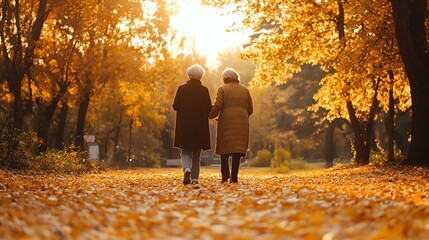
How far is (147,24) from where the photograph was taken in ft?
101

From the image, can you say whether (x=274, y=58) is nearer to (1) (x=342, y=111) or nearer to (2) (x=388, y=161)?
(1) (x=342, y=111)

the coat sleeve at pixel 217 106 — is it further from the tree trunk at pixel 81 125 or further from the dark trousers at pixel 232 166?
the tree trunk at pixel 81 125

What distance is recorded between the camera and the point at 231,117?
43.5ft

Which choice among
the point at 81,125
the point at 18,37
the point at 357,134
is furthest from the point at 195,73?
the point at 81,125

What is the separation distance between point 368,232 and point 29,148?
17384 millimetres

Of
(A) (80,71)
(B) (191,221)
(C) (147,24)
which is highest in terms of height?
(C) (147,24)

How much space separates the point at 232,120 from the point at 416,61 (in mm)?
7046

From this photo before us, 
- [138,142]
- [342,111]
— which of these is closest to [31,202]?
[342,111]

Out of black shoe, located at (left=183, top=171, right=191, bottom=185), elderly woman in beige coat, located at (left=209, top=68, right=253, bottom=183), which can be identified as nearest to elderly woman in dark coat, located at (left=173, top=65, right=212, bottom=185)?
black shoe, located at (left=183, top=171, right=191, bottom=185)

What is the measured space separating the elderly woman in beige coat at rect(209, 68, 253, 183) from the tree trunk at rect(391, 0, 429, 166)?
254 inches

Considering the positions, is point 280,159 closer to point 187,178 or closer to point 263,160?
point 263,160

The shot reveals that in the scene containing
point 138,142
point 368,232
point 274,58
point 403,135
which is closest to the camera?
point 368,232

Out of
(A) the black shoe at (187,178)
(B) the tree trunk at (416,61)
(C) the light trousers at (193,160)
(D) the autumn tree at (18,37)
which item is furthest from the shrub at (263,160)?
(A) the black shoe at (187,178)

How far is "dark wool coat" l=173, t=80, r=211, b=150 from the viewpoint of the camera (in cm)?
1303
